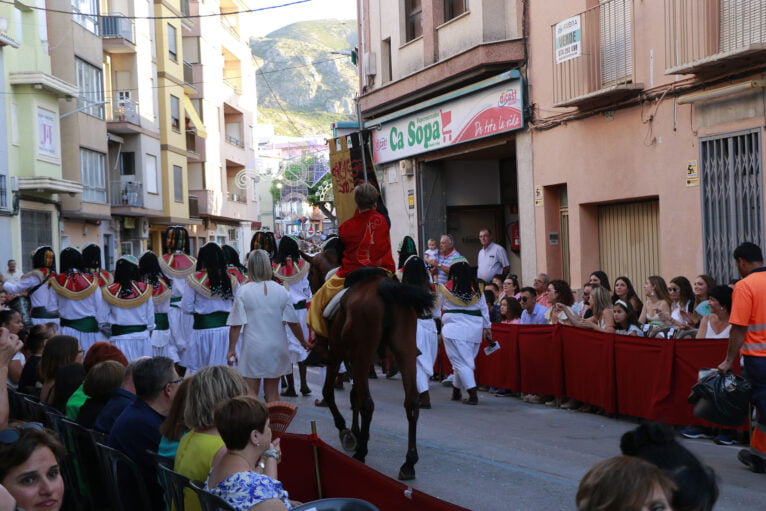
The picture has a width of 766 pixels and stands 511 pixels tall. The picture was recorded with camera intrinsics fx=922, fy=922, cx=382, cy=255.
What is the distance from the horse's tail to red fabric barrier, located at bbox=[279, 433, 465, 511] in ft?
7.43

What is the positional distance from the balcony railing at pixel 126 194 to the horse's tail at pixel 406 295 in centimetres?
3433

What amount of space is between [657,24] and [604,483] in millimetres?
12731

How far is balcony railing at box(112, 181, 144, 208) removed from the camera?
134 ft

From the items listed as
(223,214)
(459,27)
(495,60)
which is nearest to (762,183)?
(495,60)

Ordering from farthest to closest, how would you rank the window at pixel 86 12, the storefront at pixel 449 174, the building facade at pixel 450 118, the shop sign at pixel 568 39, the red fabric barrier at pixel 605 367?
the window at pixel 86 12, the storefront at pixel 449 174, the building facade at pixel 450 118, the shop sign at pixel 568 39, the red fabric barrier at pixel 605 367

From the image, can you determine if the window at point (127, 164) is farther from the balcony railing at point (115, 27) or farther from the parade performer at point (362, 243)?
the parade performer at point (362, 243)

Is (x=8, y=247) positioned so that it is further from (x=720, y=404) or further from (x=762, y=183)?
(x=720, y=404)

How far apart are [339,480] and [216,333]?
6.11 metres

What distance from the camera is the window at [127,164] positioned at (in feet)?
140

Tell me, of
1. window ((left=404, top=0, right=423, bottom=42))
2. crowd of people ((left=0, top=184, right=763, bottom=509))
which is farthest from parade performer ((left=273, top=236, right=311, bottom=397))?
window ((left=404, top=0, right=423, bottom=42))

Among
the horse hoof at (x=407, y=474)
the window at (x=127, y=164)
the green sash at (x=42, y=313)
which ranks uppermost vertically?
the window at (x=127, y=164)

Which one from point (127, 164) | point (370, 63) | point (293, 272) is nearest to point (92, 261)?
point (293, 272)

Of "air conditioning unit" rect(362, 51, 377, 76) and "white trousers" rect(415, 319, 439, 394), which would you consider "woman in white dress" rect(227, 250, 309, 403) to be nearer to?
"white trousers" rect(415, 319, 439, 394)

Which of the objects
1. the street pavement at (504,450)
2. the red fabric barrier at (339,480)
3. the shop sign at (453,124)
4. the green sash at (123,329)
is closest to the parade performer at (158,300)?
the green sash at (123,329)
